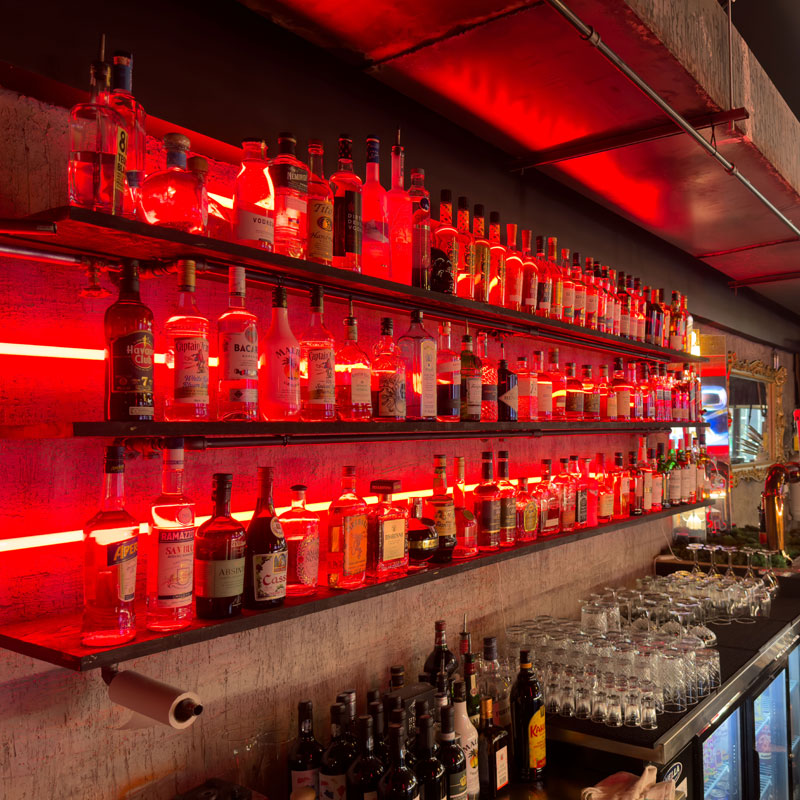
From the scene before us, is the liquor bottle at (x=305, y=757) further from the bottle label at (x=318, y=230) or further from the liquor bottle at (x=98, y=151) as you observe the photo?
the liquor bottle at (x=98, y=151)

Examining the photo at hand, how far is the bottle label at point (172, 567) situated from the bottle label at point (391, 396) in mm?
679

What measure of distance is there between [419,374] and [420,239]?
0.40m

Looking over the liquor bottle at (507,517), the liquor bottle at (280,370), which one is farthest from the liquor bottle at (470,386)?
the liquor bottle at (280,370)

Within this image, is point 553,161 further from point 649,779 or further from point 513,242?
point 649,779

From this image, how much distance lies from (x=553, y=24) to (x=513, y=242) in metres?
0.90

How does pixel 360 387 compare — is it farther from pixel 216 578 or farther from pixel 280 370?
pixel 216 578

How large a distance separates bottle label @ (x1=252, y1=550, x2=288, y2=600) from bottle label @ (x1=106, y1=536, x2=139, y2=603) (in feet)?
0.90

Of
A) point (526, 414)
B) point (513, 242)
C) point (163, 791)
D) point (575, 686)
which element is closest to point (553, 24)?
point (513, 242)

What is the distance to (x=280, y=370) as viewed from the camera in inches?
65.7

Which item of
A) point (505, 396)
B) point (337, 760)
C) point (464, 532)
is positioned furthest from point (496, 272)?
point (337, 760)

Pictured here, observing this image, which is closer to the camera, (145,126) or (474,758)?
(145,126)

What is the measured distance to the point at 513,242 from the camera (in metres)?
2.67

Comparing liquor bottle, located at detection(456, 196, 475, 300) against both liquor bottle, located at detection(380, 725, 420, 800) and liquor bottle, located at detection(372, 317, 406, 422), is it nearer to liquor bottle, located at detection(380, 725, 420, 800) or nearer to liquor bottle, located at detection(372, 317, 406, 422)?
liquor bottle, located at detection(372, 317, 406, 422)

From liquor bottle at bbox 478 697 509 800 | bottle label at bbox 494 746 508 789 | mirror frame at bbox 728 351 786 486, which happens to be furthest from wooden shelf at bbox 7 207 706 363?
mirror frame at bbox 728 351 786 486
